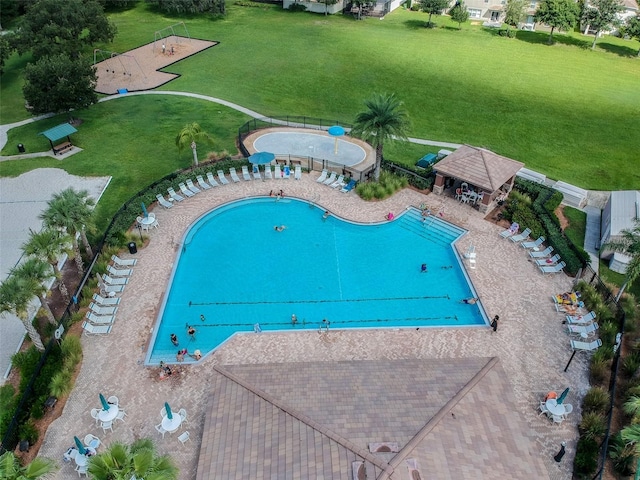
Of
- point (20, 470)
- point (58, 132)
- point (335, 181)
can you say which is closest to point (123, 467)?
point (20, 470)

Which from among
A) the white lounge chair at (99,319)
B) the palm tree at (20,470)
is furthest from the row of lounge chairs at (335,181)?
the palm tree at (20,470)

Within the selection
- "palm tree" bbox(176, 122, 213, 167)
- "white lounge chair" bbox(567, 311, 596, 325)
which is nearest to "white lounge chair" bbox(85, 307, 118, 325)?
"palm tree" bbox(176, 122, 213, 167)

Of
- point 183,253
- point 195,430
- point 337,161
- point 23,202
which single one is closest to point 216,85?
point 337,161

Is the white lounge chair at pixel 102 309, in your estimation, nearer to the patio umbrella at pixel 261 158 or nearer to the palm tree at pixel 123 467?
the palm tree at pixel 123 467

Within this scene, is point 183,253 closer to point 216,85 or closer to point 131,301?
point 131,301

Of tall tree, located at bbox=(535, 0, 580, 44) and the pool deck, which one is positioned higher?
tall tree, located at bbox=(535, 0, 580, 44)

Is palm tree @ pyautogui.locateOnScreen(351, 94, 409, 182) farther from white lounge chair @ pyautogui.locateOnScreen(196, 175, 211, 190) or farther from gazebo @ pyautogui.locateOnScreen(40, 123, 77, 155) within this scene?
gazebo @ pyautogui.locateOnScreen(40, 123, 77, 155)
